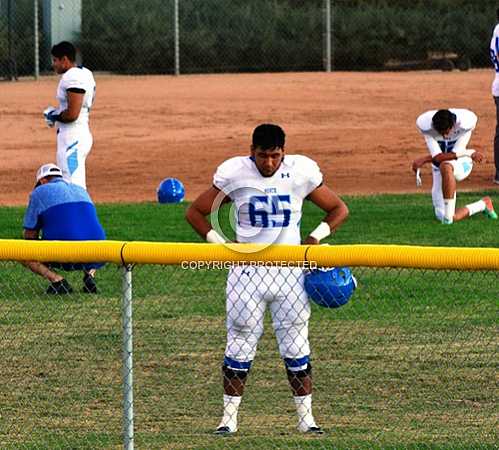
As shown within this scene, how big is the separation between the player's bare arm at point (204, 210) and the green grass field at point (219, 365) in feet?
3.47

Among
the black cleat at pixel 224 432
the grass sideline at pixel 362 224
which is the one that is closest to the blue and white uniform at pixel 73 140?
the grass sideline at pixel 362 224

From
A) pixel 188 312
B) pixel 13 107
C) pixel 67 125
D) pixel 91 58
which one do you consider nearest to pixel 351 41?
pixel 91 58

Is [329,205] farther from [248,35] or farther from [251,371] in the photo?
[248,35]

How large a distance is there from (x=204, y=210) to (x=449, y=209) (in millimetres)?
7464

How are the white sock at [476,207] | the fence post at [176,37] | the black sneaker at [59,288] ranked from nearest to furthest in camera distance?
the black sneaker at [59,288] < the white sock at [476,207] < the fence post at [176,37]

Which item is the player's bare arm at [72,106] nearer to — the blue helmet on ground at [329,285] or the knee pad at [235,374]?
the knee pad at [235,374]

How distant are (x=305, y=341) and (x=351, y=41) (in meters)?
26.6

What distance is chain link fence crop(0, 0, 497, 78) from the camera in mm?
32031

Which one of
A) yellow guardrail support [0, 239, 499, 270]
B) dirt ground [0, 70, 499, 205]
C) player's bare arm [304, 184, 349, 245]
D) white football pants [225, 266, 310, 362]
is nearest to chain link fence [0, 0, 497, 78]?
dirt ground [0, 70, 499, 205]

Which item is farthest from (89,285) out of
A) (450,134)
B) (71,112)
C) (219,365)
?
(450,134)

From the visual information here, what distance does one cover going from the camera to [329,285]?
7.90 meters

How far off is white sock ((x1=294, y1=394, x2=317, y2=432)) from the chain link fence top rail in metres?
0.06

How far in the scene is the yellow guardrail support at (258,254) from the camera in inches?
266

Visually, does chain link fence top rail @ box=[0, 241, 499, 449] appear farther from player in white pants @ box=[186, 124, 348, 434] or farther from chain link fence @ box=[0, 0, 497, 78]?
chain link fence @ box=[0, 0, 497, 78]
